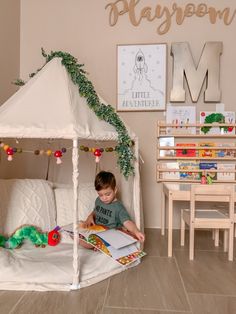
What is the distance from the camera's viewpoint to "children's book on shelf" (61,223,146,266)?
2.12 meters

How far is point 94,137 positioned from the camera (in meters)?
1.96

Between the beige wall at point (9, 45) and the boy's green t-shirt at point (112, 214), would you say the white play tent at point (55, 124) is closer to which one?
the boy's green t-shirt at point (112, 214)

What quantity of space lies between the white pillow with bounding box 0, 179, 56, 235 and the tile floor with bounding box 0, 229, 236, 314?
738 mm

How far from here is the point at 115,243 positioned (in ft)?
7.05

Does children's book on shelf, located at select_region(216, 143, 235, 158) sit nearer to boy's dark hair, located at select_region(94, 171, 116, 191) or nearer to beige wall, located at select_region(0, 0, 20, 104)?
boy's dark hair, located at select_region(94, 171, 116, 191)

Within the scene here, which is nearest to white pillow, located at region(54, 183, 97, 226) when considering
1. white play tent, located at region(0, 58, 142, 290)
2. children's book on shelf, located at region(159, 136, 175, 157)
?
white play tent, located at region(0, 58, 142, 290)

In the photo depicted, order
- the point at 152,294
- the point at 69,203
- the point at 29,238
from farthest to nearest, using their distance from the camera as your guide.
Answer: the point at 69,203 < the point at 29,238 < the point at 152,294

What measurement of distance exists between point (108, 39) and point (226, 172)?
191 cm

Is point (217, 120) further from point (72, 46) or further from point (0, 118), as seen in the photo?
point (0, 118)

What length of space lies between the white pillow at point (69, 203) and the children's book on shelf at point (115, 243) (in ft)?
1.21

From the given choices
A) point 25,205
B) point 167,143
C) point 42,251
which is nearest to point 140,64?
point 167,143

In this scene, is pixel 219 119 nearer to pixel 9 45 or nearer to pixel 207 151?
pixel 207 151

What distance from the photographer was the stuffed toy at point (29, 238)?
2.31m

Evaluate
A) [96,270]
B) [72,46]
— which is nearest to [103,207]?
[96,270]
